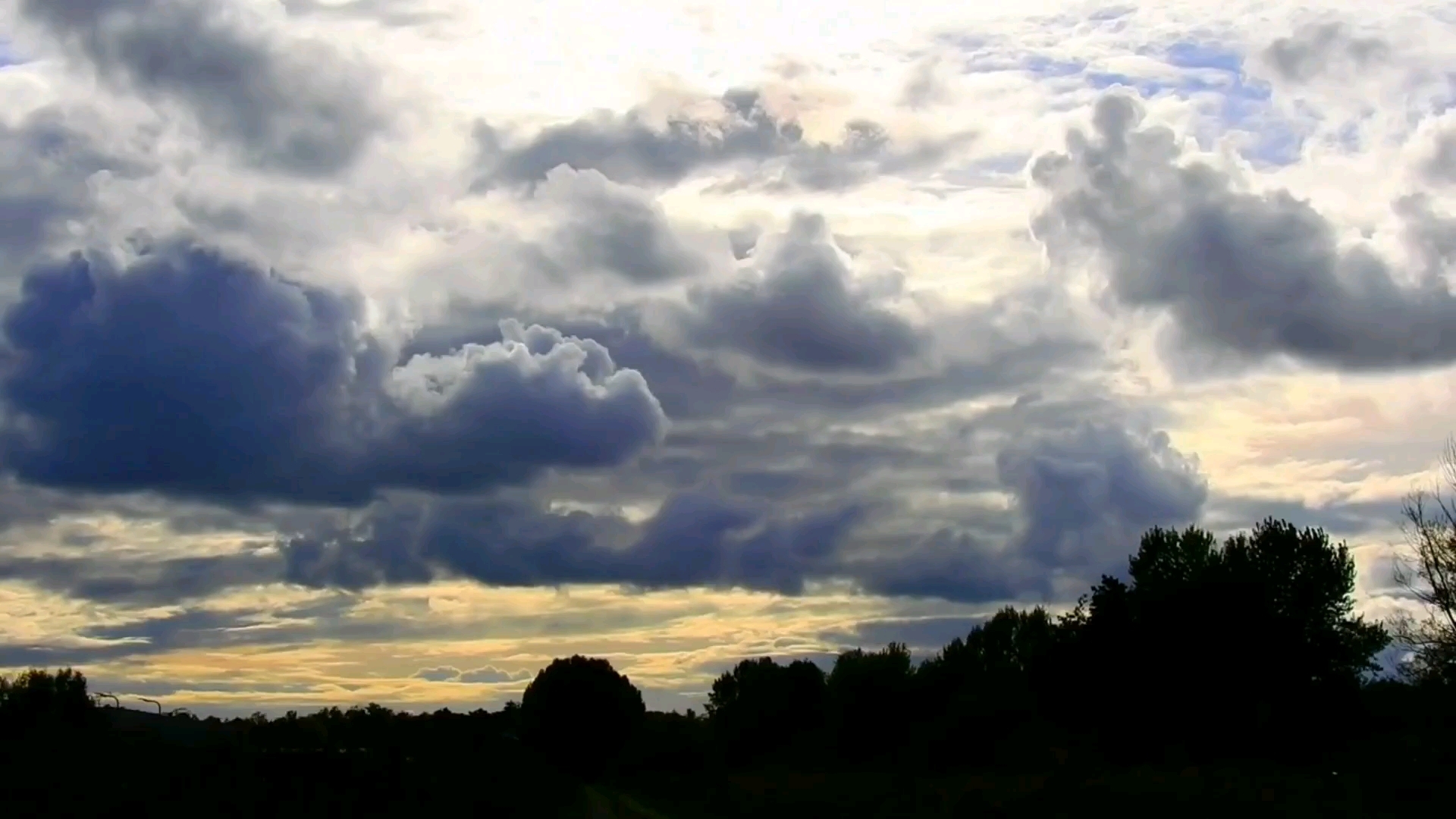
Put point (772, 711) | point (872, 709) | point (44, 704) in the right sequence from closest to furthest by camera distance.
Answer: point (44, 704) < point (872, 709) < point (772, 711)

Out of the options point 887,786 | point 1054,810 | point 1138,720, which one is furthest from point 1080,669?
point 1054,810

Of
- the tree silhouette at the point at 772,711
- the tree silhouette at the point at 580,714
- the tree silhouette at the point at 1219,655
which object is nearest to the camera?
the tree silhouette at the point at 1219,655

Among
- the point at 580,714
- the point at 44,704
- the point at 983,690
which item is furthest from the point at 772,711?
the point at 44,704

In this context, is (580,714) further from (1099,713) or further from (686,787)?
(1099,713)

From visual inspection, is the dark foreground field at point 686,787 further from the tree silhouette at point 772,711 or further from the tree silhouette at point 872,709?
the tree silhouette at point 772,711

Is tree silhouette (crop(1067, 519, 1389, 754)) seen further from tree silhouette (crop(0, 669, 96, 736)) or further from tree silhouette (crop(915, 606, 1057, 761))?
tree silhouette (crop(0, 669, 96, 736))

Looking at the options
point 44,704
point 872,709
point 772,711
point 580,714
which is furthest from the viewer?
point 580,714

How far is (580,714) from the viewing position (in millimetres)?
182375

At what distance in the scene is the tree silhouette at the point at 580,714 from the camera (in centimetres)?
17938

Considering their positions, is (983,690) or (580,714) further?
(580,714)

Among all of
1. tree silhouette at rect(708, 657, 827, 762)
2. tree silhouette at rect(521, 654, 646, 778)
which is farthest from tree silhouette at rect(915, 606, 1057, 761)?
tree silhouette at rect(521, 654, 646, 778)

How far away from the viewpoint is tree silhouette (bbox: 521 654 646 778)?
179 metres

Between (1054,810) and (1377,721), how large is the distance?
35241 mm

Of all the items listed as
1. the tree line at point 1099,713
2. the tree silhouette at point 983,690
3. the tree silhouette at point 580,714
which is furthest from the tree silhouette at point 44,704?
the tree silhouette at point 580,714
